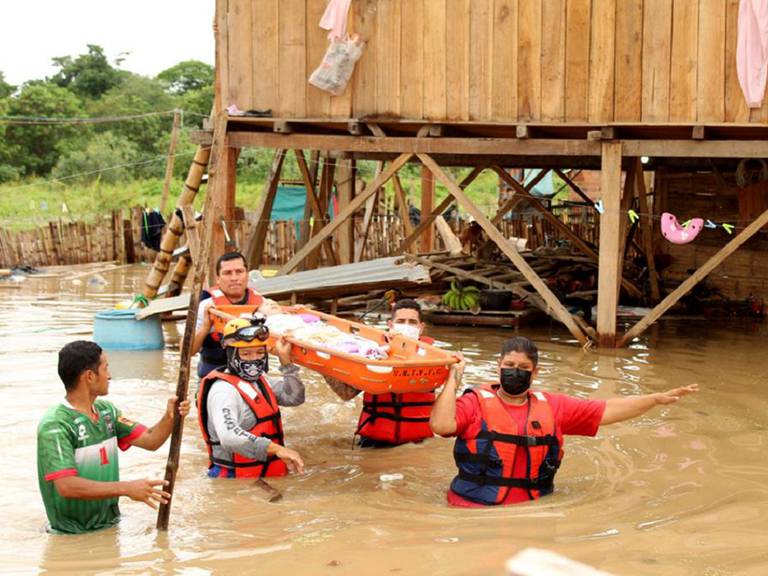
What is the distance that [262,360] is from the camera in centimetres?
692

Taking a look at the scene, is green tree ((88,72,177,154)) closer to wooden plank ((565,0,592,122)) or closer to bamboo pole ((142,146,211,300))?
bamboo pole ((142,146,211,300))

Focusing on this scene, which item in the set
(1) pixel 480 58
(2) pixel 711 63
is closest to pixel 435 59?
(1) pixel 480 58

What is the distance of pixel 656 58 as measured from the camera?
12.1 m

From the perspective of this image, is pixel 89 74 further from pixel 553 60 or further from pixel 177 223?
pixel 553 60

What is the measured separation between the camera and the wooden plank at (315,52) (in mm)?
13195

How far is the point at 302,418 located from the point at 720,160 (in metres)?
9.89

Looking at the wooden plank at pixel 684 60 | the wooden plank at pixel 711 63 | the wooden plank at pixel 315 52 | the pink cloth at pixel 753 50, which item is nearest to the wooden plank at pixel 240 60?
the wooden plank at pixel 315 52

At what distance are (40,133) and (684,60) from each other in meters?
27.4

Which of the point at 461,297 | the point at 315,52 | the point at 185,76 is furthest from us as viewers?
the point at 185,76

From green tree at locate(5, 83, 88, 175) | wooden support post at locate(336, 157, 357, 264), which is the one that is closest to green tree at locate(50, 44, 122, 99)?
green tree at locate(5, 83, 88, 175)

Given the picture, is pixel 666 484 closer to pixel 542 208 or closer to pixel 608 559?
pixel 608 559

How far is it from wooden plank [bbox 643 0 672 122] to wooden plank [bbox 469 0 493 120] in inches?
71.2

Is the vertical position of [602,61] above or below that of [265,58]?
below

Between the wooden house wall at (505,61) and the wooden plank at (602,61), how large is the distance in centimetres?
1
